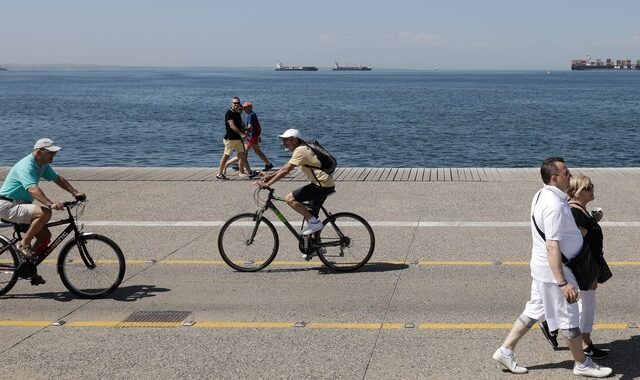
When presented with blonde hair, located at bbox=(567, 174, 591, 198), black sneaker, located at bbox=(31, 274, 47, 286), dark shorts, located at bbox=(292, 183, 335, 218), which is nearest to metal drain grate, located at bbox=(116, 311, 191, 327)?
black sneaker, located at bbox=(31, 274, 47, 286)

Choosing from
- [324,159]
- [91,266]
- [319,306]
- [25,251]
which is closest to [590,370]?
[319,306]

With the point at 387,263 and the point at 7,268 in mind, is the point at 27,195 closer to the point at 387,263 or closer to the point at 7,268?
the point at 7,268

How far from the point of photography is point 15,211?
789cm

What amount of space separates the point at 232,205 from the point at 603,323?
761 centimetres

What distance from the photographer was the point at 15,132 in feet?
168

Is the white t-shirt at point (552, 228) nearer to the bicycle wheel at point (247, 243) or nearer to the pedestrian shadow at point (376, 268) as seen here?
the pedestrian shadow at point (376, 268)

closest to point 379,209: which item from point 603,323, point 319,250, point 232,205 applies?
point 232,205

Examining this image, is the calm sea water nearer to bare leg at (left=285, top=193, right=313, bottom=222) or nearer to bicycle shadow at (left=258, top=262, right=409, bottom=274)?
bicycle shadow at (left=258, top=262, right=409, bottom=274)

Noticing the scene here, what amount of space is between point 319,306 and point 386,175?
8.96 meters

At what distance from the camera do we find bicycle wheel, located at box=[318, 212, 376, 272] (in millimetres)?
9039

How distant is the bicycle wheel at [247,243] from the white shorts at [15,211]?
6.98ft

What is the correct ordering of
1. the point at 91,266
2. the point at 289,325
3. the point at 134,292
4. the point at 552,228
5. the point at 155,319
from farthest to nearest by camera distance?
the point at 134,292 → the point at 91,266 → the point at 155,319 → the point at 289,325 → the point at 552,228

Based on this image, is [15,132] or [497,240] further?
[15,132]

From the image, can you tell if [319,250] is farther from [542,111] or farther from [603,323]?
[542,111]
